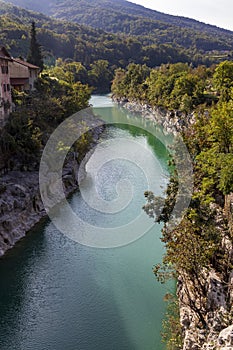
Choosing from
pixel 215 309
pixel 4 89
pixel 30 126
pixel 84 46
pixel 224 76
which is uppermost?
pixel 84 46

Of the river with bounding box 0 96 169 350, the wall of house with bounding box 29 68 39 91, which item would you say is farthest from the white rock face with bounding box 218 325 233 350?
the wall of house with bounding box 29 68 39 91

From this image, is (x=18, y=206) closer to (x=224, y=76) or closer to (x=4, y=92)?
(x=4, y=92)

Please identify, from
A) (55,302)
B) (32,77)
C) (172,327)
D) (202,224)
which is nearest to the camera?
(172,327)

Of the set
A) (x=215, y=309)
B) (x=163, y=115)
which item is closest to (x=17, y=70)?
(x=163, y=115)

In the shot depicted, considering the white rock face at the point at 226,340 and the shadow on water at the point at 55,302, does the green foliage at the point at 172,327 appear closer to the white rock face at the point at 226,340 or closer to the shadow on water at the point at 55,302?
the shadow on water at the point at 55,302

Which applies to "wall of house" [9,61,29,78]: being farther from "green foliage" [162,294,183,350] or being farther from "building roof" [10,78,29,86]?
"green foliage" [162,294,183,350]

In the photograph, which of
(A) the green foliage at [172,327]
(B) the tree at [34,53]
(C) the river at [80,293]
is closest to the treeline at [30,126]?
(C) the river at [80,293]
